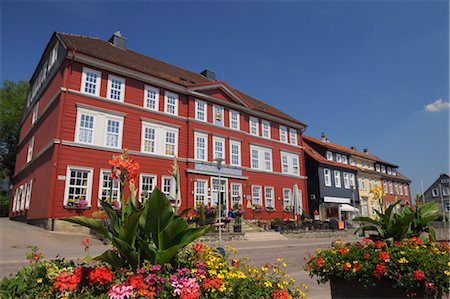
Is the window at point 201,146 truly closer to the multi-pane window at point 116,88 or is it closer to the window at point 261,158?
the window at point 261,158

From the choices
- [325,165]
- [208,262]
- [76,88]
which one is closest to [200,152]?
[76,88]

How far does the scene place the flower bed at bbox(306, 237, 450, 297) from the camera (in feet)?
13.6

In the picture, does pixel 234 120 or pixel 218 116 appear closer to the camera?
pixel 218 116

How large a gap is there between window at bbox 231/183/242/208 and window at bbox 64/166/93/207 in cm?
1149

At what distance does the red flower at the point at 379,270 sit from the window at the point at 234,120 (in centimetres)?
2397

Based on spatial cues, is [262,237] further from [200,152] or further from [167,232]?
[167,232]

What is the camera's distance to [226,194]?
25.7m

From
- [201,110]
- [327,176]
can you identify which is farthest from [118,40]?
[327,176]

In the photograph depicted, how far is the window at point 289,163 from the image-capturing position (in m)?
31.8

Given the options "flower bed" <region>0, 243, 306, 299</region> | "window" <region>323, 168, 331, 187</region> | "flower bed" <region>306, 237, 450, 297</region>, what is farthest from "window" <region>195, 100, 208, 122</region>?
"flower bed" <region>0, 243, 306, 299</region>

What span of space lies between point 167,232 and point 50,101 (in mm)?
20868

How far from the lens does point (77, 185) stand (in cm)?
1841

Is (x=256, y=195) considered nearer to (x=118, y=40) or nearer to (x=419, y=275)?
(x=118, y=40)

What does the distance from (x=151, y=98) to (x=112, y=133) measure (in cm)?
415
